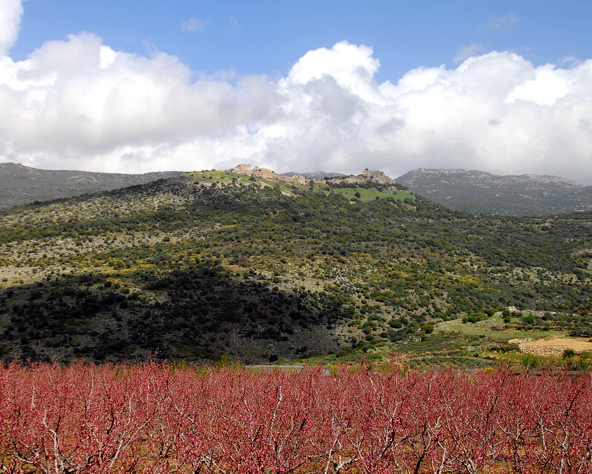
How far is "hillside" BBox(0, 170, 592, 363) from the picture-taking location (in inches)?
1405

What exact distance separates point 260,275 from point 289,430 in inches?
1791

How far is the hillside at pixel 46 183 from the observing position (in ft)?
400

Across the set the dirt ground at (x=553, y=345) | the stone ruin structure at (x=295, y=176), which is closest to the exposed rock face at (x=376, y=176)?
the stone ruin structure at (x=295, y=176)

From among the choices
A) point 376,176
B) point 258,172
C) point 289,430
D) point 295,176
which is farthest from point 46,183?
point 289,430

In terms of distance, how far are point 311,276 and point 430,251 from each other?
100 ft

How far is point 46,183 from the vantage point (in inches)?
5586

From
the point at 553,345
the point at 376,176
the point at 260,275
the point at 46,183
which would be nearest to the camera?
the point at 553,345

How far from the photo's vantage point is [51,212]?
74500 mm

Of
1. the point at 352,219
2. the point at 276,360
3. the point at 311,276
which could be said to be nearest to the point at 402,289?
the point at 311,276

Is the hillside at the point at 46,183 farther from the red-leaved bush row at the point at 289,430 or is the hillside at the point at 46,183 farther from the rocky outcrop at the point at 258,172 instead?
the red-leaved bush row at the point at 289,430

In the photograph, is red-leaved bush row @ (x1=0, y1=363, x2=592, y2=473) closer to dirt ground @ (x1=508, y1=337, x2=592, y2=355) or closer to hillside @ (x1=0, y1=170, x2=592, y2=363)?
dirt ground @ (x1=508, y1=337, x2=592, y2=355)

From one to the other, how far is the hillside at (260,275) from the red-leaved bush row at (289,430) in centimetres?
2333

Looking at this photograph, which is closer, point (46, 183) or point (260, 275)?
point (260, 275)

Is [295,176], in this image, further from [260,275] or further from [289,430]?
[289,430]
